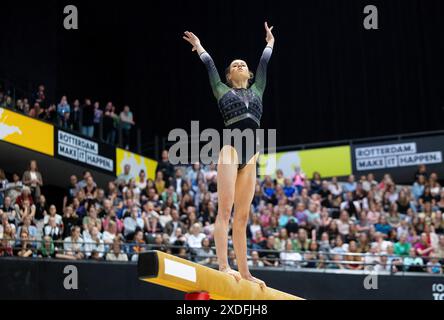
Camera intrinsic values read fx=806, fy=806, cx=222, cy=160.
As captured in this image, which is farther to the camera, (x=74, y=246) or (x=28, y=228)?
(x=28, y=228)

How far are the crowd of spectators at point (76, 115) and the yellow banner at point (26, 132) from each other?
0.17 metres

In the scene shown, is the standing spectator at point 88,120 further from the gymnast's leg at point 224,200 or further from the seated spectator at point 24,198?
the gymnast's leg at point 224,200

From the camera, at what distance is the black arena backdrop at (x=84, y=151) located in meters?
18.1

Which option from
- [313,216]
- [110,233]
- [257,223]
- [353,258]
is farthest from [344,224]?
[110,233]

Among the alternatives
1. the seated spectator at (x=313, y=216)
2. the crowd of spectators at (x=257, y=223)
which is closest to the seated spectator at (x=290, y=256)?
the crowd of spectators at (x=257, y=223)

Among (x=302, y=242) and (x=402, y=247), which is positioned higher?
(x=302, y=242)

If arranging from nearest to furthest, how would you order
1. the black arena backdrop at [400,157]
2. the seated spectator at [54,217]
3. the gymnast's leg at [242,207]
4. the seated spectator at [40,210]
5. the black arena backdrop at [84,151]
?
the gymnast's leg at [242,207] < the seated spectator at [54,217] < the seated spectator at [40,210] < the black arena backdrop at [84,151] < the black arena backdrop at [400,157]

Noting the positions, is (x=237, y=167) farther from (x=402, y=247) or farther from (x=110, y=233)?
(x=402, y=247)

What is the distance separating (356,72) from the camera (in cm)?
2341

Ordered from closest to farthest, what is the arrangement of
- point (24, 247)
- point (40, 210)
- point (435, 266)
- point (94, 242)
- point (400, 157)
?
point (24, 247), point (94, 242), point (435, 266), point (40, 210), point (400, 157)

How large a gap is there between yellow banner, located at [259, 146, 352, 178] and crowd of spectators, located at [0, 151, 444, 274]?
2.53m

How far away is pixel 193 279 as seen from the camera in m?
5.79

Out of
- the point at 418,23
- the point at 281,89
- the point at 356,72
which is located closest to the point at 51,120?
the point at 281,89

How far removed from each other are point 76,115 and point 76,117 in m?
0.05
